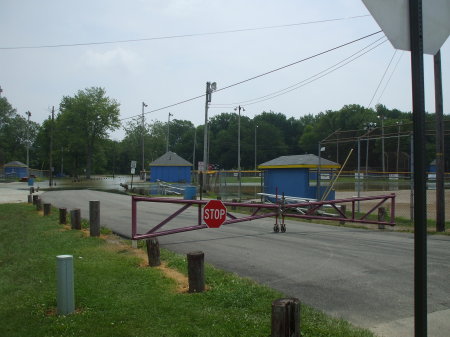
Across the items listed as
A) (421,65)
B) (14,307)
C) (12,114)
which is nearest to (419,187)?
(421,65)

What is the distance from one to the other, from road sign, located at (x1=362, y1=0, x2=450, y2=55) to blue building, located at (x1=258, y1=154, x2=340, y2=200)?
62.2 feet

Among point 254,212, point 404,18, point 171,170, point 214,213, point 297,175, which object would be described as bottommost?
point 254,212

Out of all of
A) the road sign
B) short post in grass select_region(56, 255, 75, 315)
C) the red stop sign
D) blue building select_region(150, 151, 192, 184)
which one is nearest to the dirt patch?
the red stop sign

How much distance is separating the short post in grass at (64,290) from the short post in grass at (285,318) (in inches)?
108

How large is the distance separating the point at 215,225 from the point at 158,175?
144ft

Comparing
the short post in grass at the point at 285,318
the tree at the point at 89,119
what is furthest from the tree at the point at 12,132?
the short post in grass at the point at 285,318

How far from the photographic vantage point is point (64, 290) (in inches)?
213

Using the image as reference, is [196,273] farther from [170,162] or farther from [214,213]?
[170,162]

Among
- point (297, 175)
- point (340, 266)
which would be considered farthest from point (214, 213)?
point (297, 175)

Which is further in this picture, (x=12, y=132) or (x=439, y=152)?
(x=12, y=132)

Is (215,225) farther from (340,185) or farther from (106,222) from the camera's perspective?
(340,185)

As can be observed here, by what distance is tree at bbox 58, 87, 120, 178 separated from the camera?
83.2m

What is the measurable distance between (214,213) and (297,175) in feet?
44.6

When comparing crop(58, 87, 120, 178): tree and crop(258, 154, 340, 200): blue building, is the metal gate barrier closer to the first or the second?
crop(258, 154, 340, 200): blue building
